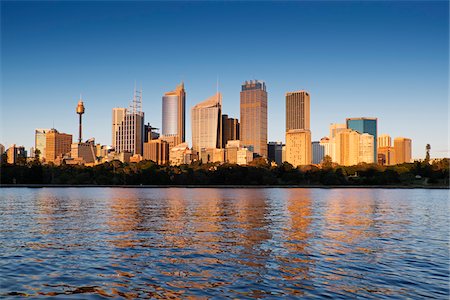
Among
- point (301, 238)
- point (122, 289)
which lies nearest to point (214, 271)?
point (122, 289)

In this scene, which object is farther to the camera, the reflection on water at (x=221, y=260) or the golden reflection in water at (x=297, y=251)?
the golden reflection in water at (x=297, y=251)

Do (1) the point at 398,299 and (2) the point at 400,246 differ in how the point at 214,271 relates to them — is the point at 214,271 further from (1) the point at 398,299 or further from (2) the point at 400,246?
(2) the point at 400,246

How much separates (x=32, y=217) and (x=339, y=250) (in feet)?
115

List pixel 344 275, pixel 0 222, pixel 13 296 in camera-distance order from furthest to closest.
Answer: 1. pixel 0 222
2. pixel 344 275
3. pixel 13 296

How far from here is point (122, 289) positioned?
1988 centimetres

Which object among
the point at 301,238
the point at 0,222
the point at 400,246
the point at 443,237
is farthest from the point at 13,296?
the point at 443,237

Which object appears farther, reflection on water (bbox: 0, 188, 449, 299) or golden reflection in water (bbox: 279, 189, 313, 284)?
golden reflection in water (bbox: 279, 189, 313, 284)

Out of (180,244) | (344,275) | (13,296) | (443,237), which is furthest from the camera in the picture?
(443,237)

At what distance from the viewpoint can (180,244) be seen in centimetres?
3192

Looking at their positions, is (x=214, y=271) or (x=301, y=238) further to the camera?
(x=301, y=238)

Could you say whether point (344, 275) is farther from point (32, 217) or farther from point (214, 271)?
point (32, 217)

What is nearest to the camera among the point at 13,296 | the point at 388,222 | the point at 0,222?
the point at 13,296

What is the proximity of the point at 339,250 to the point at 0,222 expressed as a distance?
32749mm

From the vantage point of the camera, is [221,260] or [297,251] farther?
[297,251]
